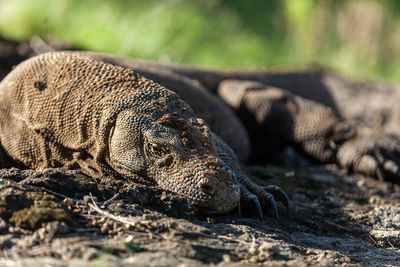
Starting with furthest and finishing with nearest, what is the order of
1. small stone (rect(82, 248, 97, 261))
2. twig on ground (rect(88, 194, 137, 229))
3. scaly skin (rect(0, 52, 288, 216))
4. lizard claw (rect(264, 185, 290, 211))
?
lizard claw (rect(264, 185, 290, 211)) → scaly skin (rect(0, 52, 288, 216)) → twig on ground (rect(88, 194, 137, 229)) → small stone (rect(82, 248, 97, 261))

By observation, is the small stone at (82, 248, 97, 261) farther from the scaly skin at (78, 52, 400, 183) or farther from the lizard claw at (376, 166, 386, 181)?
the lizard claw at (376, 166, 386, 181)

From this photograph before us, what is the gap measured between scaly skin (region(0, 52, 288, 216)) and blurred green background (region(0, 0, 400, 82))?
5520 mm

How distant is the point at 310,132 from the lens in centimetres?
509

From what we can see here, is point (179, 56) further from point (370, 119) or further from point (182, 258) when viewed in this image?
point (182, 258)

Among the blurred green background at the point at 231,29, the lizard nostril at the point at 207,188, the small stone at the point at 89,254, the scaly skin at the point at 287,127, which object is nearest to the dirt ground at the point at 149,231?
the small stone at the point at 89,254

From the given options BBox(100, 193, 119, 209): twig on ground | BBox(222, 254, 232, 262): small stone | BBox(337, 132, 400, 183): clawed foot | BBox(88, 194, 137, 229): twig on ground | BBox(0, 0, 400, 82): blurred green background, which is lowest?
BBox(222, 254, 232, 262): small stone

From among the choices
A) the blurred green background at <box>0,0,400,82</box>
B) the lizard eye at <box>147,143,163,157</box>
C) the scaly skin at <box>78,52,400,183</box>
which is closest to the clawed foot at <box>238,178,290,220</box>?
the lizard eye at <box>147,143,163,157</box>

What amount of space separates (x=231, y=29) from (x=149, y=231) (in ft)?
28.2

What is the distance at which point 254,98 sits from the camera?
5.30m

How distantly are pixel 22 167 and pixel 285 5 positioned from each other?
7964mm

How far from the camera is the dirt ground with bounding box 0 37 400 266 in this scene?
2096mm

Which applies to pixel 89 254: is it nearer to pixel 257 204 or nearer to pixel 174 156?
pixel 174 156

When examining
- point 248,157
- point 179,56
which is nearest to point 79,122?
point 248,157

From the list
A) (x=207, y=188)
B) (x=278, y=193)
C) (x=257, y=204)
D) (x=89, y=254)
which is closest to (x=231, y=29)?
(x=278, y=193)
